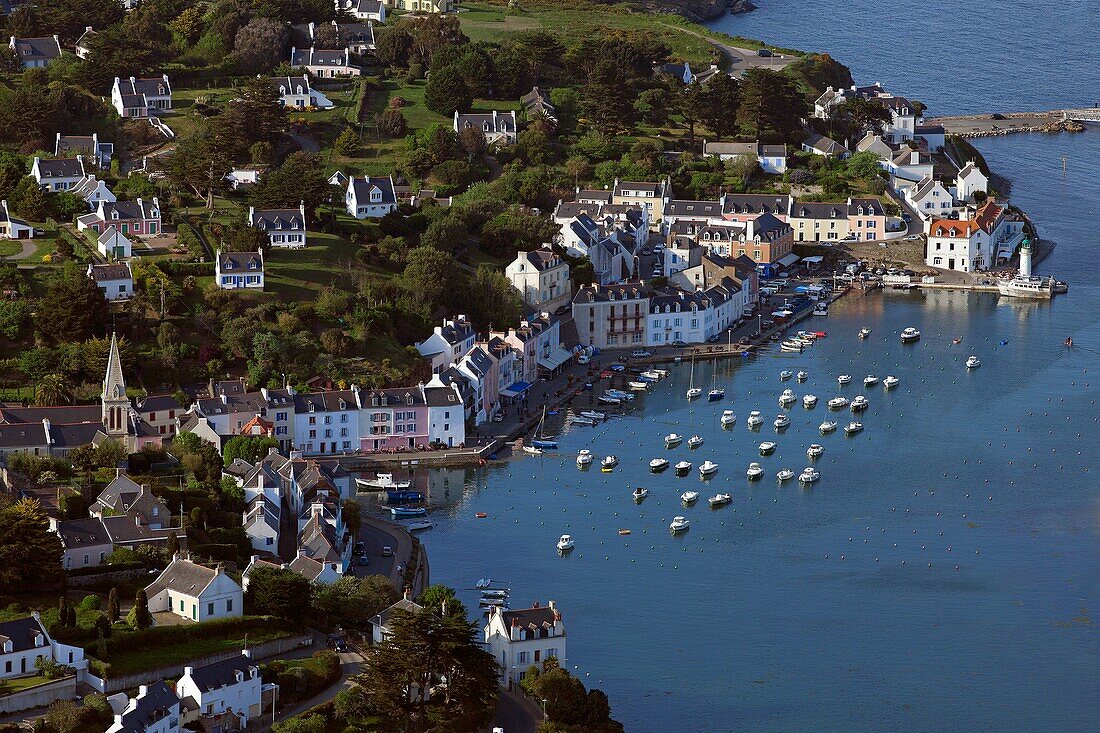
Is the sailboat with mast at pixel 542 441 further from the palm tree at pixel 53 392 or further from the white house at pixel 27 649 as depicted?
the white house at pixel 27 649

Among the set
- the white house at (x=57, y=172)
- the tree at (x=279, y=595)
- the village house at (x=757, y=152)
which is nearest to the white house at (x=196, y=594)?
the tree at (x=279, y=595)

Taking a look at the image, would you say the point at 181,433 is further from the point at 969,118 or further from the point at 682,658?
the point at 969,118

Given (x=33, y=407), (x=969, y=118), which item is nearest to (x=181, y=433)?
(x=33, y=407)

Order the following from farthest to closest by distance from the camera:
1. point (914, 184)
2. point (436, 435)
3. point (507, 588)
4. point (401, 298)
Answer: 1. point (914, 184)
2. point (401, 298)
3. point (436, 435)
4. point (507, 588)

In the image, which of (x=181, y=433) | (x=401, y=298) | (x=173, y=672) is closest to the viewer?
(x=173, y=672)

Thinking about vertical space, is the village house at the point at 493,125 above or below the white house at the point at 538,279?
above

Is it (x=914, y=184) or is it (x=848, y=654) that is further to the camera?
(x=914, y=184)
